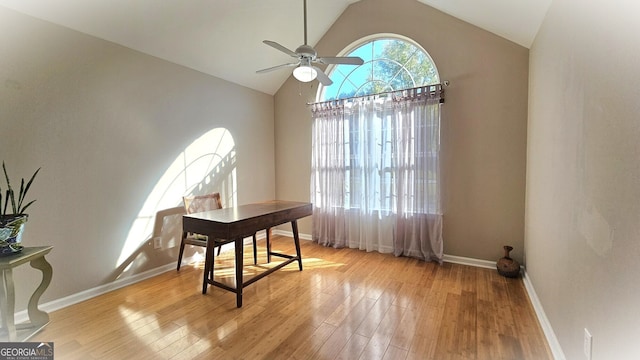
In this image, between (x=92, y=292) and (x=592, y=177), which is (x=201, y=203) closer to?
(x=92, y=292)

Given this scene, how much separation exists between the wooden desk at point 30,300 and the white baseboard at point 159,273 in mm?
236

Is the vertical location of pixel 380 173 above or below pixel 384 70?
below

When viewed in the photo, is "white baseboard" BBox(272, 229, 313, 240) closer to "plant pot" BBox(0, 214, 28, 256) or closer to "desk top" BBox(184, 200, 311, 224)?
"desk top" BBox(184, 200, 311, 224)

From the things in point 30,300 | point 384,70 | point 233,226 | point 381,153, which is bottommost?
point 30,300

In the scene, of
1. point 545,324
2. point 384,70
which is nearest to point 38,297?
point 545,324

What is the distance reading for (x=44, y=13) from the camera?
6.91 feet

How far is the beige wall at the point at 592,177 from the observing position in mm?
939

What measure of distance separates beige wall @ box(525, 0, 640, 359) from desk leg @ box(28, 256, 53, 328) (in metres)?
3.35

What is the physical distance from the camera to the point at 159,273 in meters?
3.00

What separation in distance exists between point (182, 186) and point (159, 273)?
3.36 feet

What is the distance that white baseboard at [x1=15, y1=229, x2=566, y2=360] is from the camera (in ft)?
5.75

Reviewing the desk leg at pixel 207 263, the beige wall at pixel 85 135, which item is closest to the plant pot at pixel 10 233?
the beige wall at pixel 85 135

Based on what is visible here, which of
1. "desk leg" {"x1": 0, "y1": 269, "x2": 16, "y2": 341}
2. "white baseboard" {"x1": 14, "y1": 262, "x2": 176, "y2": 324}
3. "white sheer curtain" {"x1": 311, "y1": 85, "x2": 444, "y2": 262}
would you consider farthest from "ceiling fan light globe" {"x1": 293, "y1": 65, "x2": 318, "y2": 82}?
"white baseboard" {"x1": 14, "y1": 262, "x2": 176, "y2": 324}

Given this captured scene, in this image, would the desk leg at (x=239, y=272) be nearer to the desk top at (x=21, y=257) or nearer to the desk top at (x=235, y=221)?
the desk top at (x=235, y=221)
